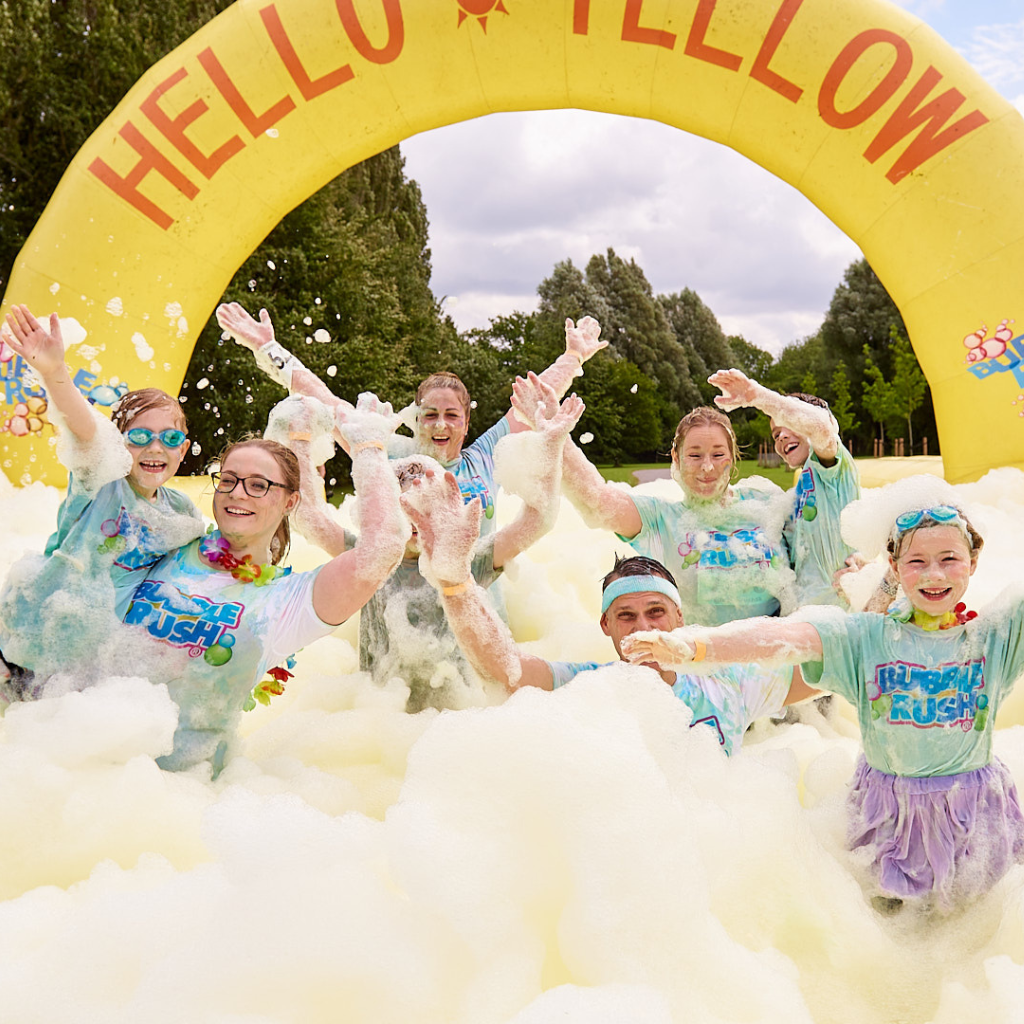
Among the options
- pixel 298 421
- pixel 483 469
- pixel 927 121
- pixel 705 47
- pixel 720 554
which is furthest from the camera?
pixel 705 47

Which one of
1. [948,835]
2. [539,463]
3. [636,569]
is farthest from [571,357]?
[948,835]

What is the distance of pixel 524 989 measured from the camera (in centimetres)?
136

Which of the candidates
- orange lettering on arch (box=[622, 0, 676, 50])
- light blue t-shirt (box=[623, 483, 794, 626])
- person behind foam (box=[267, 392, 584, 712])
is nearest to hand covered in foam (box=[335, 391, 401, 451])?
person behind foam (box=[267, 392, 584, 712])

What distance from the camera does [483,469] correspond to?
9.82 ft

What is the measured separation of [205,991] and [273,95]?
4.18 m

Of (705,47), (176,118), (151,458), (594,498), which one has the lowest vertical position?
(151,458)

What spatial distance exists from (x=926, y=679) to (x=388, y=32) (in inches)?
155

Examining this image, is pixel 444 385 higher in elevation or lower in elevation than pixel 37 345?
higher

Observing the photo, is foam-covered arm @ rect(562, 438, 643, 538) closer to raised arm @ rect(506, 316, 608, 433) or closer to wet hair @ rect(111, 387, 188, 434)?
raised arm @ rect(506, 316, 608, 433)

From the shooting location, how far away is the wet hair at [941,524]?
5.49 feet

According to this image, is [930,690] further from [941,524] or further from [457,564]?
[457,564]

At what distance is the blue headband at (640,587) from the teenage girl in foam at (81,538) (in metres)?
0.96

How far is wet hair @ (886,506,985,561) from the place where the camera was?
1673 mm

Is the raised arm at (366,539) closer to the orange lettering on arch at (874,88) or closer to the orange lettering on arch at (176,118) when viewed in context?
the orange lettering on arch at (176,118)
